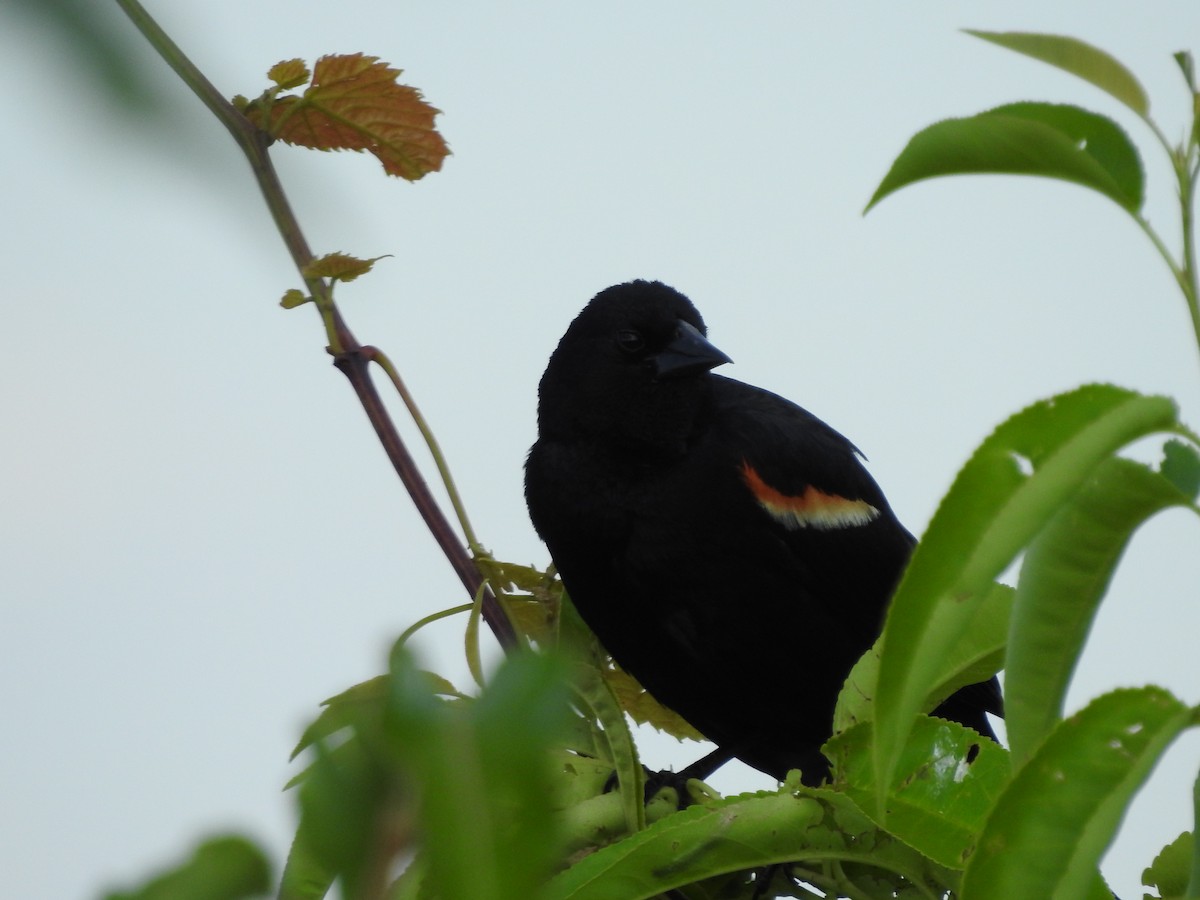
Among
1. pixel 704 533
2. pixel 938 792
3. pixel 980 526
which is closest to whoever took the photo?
pixel 980 526

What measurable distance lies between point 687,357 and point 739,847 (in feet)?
5.61

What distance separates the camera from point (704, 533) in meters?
2.60

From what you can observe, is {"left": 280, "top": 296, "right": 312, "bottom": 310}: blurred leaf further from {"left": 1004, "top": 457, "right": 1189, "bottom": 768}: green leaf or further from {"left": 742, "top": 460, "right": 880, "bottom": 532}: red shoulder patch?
{"left": 742, "top": 460, "right": 880, "bottom": 532}: red shoulder patch

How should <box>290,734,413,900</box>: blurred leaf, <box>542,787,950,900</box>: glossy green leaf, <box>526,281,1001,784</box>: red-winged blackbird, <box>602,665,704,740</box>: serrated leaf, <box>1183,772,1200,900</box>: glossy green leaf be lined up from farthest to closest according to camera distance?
1. <box>526,281,1001,784</box>: red-winged blackbird
2. <box>602,665,704,740</box>: serrated leaf
3. <box>542,787,950,900</box>: glossy green leaf
4. <box>1183,772,1200,900</box>: glossy green leaf
5. <box>290,734,413,900</box>: blurred leaf

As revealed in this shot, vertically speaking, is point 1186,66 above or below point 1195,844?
above

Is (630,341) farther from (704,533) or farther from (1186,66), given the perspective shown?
(1186,66)

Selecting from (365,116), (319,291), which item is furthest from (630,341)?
(319,291)

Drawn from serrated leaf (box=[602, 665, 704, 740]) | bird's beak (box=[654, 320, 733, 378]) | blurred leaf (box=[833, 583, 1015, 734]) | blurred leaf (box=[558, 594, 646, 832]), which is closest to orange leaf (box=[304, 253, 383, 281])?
blurred leaf (box=[558, 594, 646, 832])

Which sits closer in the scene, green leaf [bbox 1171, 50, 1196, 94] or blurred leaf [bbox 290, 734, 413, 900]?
blurred leaf [bbox 290, 734, 413, 900]

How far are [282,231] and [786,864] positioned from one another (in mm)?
851

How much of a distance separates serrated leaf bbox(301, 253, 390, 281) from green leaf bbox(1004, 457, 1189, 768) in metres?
0.87

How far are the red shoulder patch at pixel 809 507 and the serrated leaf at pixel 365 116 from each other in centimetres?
120

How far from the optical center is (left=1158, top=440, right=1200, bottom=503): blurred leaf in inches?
30.5

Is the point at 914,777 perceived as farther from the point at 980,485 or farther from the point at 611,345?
the point at 611,345
